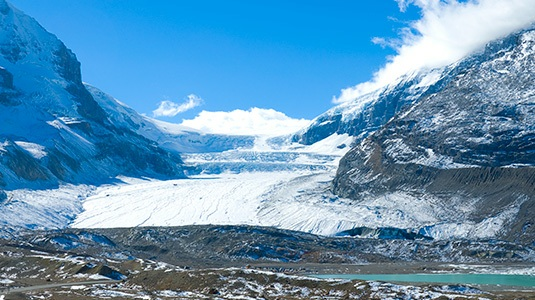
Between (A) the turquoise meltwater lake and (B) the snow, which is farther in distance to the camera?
(A) the turquoise meltwater lake

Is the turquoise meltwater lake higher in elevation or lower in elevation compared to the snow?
higher

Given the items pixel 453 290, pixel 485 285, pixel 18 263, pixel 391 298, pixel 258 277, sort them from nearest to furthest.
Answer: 1. pixel 391 298
2. pixel 453 290
3. pixel 258 277
4. pixel 485 285
5. pixel 18 263

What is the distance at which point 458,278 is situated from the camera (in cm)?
18438

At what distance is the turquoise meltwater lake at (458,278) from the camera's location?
17307 cm

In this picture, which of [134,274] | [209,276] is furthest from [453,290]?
[134,274]

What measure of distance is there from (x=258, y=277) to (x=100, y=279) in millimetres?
34097

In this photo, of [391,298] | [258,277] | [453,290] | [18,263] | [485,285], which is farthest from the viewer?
[18,263]

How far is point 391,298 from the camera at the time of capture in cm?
13250

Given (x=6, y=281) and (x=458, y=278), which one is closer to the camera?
(x=6, y=281)

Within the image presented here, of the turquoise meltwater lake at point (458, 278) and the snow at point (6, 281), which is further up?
the turquoise meltwater lake at point (458, 278)

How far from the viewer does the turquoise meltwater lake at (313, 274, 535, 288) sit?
173075mm

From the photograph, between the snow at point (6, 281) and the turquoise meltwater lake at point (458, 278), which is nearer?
the snow at point (6, 281)

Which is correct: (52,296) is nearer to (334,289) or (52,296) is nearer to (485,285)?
(334,289)

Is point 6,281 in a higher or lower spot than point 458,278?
lower
